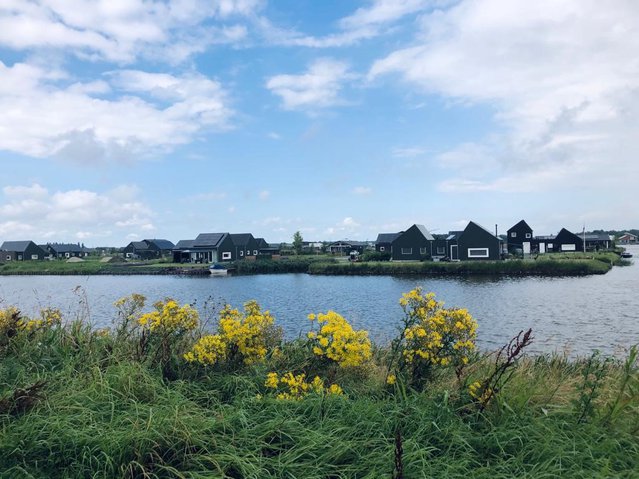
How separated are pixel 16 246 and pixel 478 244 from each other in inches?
3817

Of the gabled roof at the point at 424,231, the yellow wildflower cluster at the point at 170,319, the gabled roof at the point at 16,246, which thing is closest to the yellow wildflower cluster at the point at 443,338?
the yellow wildflower cluster at the point at 170,319

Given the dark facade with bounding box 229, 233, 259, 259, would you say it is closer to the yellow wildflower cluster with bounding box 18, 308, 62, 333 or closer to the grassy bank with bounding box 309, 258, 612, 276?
the grassy bank with bounding box 309, 258, 612, 276

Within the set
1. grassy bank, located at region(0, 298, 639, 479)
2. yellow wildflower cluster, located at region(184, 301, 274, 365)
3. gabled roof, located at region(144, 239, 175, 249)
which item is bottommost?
grassy bank, located at region(0, 298, 639, 479)

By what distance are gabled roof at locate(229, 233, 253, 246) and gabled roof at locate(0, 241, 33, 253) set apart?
50.0m

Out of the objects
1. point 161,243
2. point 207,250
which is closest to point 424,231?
point 207,250

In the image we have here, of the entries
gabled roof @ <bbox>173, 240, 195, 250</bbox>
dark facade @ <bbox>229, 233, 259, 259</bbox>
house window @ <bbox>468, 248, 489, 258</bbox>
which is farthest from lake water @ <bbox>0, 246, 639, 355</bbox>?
gabled roof @ <bbox>173, 240, 195, 250</bbox>

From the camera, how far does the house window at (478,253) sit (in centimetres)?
6041

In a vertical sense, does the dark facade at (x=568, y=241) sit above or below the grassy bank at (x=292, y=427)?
above

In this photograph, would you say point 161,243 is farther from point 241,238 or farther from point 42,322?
point 42,322

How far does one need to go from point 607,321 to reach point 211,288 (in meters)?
33.2

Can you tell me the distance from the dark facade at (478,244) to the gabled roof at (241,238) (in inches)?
1601

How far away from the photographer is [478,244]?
6066 cm

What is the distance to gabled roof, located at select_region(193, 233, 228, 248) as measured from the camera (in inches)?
3137

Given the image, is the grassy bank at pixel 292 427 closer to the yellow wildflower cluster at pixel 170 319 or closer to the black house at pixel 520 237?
the yellow wildflower cluster at pixel 170 319
